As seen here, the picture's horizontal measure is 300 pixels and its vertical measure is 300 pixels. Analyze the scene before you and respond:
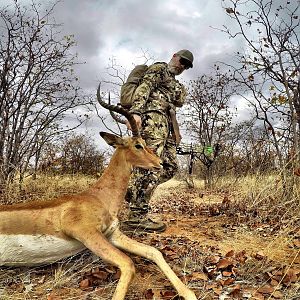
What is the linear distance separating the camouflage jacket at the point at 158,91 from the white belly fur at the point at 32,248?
84.8 inches

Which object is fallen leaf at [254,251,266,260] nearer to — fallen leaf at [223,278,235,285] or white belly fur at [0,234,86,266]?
fallen leaf at [223,278,235,285]

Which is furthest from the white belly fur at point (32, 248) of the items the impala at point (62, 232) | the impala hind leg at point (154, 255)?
the impala hind leg at point (154, 255)

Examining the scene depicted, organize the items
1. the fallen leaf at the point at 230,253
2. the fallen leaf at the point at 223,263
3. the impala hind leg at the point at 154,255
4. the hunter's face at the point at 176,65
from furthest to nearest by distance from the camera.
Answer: the hunter's face at the point at 176,65
the fallen leaf at the point at 230,253
the fallen leaf at the point at 223,263
the impala hind leg at the point at 154,255

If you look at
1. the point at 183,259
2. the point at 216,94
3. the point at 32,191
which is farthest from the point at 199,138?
A: the point at 183,259

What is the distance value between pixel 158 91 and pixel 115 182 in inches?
73.4

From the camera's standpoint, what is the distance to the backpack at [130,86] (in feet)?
18.1

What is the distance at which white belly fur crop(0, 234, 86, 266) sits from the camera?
144 inches

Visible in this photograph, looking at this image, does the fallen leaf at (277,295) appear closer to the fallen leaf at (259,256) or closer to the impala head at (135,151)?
the fallen leaf at (259,256)

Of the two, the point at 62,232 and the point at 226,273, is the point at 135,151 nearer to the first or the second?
the point at 62,232

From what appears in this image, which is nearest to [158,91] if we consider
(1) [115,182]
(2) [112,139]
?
(2) [112,139]

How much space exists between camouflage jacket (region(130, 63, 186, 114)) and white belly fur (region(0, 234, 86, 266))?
215 centimetres

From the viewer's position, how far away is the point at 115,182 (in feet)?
14.0

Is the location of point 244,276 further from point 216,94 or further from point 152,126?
point 216,94

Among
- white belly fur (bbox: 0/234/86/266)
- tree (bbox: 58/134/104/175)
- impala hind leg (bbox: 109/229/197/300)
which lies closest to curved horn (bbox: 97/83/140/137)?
impala hind leg (bbox: 109/229/197/300)
